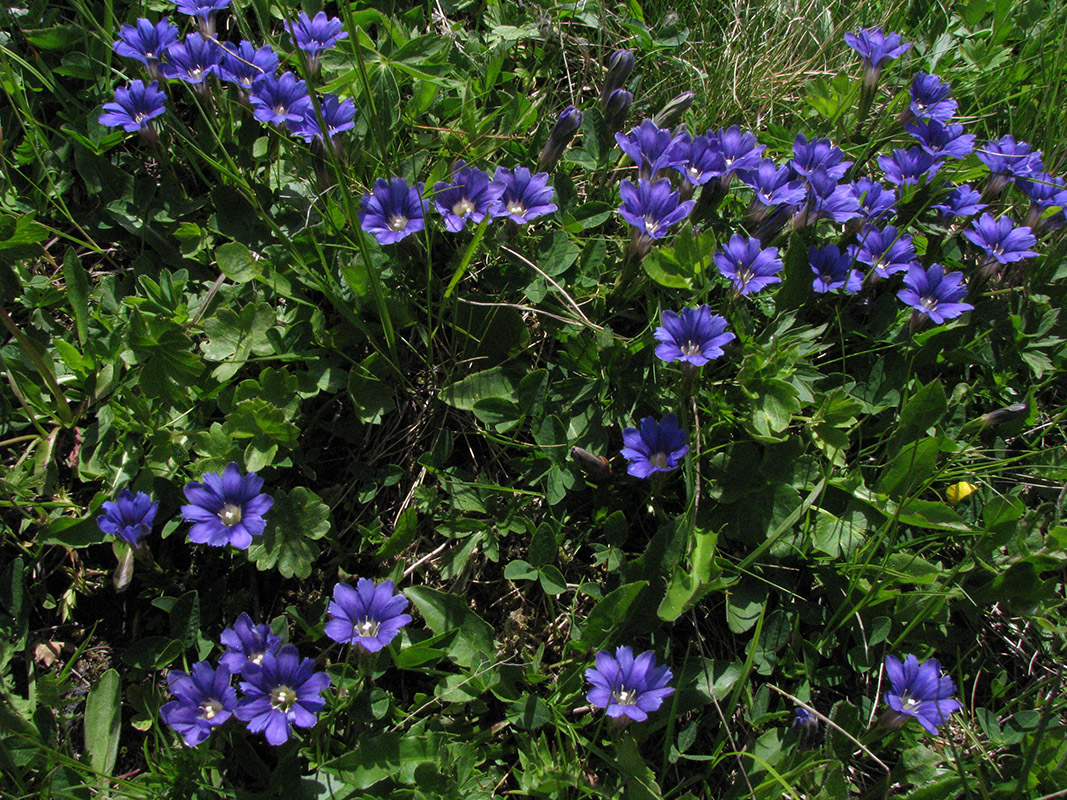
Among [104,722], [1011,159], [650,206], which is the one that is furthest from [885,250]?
[104,722]

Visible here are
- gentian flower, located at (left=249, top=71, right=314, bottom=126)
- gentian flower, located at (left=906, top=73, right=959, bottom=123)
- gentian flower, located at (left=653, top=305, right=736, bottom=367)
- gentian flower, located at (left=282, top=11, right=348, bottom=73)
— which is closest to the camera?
gentian flower, located at (left=653, top=305, right=736, bottom=367)

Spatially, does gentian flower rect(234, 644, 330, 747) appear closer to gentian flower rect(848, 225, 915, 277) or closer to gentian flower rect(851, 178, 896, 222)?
gentian flower rect(848, 225, 915, 277)

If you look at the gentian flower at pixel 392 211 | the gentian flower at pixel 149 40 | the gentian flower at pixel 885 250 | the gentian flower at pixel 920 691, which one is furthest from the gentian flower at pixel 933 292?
the gentian flower at pixel 149 40

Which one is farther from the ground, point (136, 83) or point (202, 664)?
point (136, 83)

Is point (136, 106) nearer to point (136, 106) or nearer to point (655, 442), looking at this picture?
point (136, 106)

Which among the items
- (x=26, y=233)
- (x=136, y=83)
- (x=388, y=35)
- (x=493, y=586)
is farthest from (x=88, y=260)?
(x=493, y=586)

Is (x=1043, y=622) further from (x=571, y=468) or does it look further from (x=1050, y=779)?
(x=571, y=468)

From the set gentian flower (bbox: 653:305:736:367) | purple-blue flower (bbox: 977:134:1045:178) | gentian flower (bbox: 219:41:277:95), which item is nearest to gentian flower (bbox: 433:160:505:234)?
gentian flower (bbox: 653:305:736:367)

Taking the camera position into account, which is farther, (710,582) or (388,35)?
(388,35)
